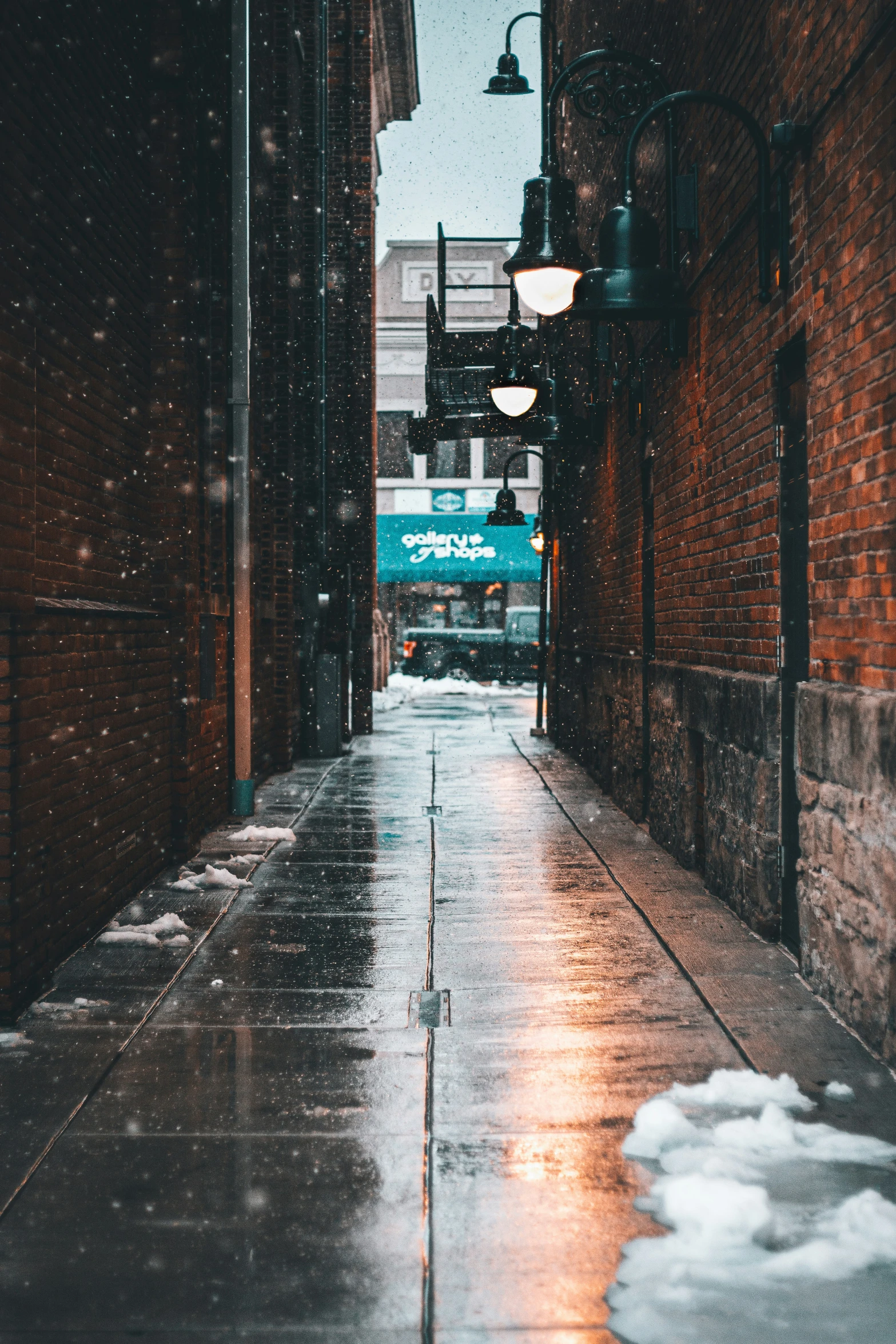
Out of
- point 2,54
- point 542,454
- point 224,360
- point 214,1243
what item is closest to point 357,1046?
point 214,1243

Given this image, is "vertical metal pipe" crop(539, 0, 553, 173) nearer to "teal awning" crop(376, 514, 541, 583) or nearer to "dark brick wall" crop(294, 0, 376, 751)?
"dark brick wall" crop(294, 0, 376, 751)

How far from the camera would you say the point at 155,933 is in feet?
21.5

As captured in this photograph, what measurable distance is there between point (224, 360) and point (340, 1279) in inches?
335

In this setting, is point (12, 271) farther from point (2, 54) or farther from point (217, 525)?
point (217, 525)

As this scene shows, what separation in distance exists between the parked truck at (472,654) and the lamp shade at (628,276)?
26.7 m

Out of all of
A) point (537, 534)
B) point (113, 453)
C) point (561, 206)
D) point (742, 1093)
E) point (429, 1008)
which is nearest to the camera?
point (742, 1093)

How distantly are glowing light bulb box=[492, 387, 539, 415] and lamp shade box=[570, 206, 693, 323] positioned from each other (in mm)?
4562

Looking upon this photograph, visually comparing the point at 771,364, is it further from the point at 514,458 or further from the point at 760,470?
the point at 514,458

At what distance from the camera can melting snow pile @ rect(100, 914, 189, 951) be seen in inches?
251

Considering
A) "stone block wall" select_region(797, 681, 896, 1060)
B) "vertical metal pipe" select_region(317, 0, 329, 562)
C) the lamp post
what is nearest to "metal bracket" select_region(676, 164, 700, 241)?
"stone block wall" select_region(797, 681, 896, 1060)

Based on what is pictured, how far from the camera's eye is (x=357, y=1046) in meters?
4.82

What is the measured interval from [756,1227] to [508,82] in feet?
48.1

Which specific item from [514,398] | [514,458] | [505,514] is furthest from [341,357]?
[514,398]

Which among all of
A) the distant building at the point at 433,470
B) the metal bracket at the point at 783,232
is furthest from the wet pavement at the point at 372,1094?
the distant building at the point at 433,470
